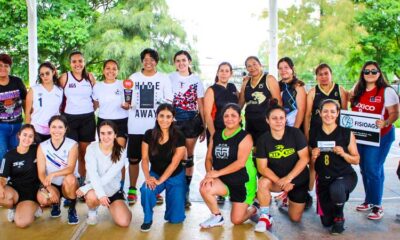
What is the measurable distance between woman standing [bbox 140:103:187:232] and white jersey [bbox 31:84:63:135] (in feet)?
4.01

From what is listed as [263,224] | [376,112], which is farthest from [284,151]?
[376,112]

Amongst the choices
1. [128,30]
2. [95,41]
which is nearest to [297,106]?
[95,41]

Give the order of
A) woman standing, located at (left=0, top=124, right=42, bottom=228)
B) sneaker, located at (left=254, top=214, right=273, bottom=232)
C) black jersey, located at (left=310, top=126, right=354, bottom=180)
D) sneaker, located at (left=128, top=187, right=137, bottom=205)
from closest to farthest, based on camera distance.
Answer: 1. sneaker, located at (left=254, top=214, right=273, bottom=232)
2. black jersey, located at (left=310, top=126, right=354, bottom=180)
3. woman standing, located at (left=0, top=124, right=42, bottom=228)
4. sneaker, located at (left=128, top=187, right=137, bottom=205)

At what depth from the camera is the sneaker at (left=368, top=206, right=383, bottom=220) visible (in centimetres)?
432

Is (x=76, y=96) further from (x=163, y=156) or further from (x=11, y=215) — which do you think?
(x=11, y=215)

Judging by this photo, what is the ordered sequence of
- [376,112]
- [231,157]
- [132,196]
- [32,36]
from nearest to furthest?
1. [231,157]
2. [376,112]
3. [132,196]
4. [32,36]

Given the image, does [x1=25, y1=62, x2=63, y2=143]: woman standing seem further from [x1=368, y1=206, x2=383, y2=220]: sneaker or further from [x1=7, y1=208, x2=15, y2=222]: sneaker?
[x1=368, y1=206, x2=383, y2=220]: sneaker

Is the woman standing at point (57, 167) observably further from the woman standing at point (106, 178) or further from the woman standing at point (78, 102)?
the woman standing at point (78, 102)

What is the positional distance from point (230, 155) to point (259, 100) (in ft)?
2.70

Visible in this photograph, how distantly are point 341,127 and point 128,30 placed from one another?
1384cm

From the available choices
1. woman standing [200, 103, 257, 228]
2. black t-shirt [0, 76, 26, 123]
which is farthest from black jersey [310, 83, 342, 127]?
black t-shirt [0, 76, 26, 123]

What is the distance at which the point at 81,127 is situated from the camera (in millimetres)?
4859

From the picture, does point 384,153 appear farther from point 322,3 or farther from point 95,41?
point 322,3

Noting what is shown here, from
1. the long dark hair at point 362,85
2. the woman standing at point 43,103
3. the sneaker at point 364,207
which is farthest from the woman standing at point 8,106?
the sneaker at point 364,207
